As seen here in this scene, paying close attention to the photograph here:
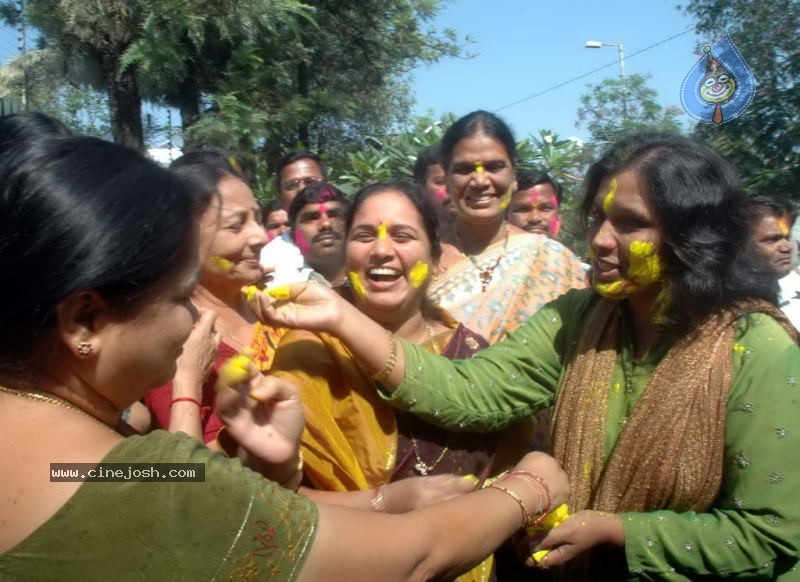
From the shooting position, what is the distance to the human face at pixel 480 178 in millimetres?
3447

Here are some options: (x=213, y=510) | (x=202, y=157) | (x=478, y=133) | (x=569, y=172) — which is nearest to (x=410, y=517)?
(x=213, y=510)

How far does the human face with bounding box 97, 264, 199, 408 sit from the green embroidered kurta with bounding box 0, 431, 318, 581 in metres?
0.15

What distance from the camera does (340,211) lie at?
4.02 metres

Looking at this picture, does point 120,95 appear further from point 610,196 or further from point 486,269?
point 610,196

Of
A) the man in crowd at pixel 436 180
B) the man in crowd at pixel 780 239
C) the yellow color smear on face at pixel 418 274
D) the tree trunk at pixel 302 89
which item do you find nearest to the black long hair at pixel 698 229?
the yellow color smear on face at pixel 418 274

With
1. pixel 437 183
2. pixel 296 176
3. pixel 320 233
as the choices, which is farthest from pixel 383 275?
pixel 296 176

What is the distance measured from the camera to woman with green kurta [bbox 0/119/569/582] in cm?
106

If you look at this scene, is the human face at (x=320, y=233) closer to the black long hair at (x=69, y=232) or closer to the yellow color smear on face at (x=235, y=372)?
the yellow color smear on face at (x=235, y=372)

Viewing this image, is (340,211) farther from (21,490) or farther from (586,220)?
(21,490)

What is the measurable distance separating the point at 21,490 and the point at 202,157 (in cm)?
204

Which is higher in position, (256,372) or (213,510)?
(256,372)

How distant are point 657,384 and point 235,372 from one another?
1.05 meters

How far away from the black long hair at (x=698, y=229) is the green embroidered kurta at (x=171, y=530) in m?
1.13

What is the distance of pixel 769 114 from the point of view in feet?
29.0
